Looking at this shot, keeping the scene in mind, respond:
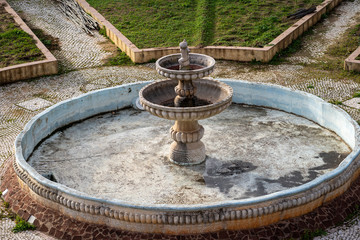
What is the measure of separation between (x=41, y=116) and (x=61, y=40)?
6653mm

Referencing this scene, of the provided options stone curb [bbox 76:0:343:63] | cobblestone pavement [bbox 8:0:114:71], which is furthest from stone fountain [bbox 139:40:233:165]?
cobblestone pavement [bbox 8:0:114:71]

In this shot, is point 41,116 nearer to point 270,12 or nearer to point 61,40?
point 61,40

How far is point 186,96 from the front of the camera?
24.5ft

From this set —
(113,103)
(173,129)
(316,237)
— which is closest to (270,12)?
(113,103)

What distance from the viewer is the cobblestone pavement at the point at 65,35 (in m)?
13.4

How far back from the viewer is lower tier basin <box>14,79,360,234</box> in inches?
236

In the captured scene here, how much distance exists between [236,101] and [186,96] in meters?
2.92

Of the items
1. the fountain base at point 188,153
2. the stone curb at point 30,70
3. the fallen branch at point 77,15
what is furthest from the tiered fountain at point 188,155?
the fallen branch at point 77,15

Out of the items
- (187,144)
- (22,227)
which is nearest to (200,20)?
(187,144)

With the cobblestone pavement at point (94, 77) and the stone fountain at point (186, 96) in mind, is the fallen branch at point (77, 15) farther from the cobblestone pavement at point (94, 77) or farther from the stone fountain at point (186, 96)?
the stone fountain at point (186, 96)

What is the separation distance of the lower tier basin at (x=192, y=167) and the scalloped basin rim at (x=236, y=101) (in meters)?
0.02

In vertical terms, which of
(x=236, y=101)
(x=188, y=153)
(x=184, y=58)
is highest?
(x=184, y=58)

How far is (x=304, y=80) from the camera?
37.6 ft

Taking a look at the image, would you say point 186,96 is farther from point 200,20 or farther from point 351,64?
point 200,20
